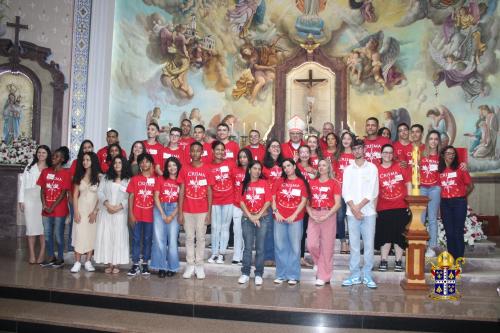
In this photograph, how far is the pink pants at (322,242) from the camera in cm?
596

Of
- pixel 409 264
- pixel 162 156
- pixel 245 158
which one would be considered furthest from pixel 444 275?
pixel 162 156

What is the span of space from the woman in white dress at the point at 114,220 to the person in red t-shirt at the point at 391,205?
3.31 meters

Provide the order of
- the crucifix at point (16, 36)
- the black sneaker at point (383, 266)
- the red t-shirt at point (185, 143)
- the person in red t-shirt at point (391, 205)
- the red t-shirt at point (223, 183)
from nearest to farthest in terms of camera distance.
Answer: the person in red t-shirt at point (391, 205), the black sneaker at point (383, 266), the red t-shirt at point (223, 183), the red t-shirt at point (185, 143), the crucifix at point (16, 36)

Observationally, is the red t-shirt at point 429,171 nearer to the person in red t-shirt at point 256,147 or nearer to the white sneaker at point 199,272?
the person in red t-shirt at point 256,147

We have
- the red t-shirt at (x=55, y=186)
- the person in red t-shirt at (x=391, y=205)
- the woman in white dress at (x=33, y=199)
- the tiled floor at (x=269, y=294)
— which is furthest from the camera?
the woman in white dress at (x=33, y=199)

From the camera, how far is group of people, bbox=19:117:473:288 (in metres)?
5.97

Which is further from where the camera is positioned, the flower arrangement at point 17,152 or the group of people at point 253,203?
the flower arrangement at point 17,152

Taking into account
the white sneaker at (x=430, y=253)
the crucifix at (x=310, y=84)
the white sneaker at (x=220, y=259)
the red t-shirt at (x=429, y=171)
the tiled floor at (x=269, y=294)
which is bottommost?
the tiled floor at (x=269, y=294)

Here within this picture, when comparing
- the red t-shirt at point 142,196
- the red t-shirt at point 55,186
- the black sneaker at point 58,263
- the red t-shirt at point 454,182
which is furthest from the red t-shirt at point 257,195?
the black sneaker at point 58,263

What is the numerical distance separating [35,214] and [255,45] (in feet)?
22.9

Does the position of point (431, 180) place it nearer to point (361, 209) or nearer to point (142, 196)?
point (361, 209)

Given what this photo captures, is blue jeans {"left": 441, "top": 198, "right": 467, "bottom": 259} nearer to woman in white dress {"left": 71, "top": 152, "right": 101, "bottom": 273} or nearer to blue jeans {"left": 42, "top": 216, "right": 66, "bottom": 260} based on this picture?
woman in white dress {"left": 71, "top": 152, "right": 101, "bottom": 273}

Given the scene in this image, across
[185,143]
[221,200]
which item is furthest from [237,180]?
[185,143]

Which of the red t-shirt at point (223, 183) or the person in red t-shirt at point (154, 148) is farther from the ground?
the person in red t-shirt at point (154, 148)
